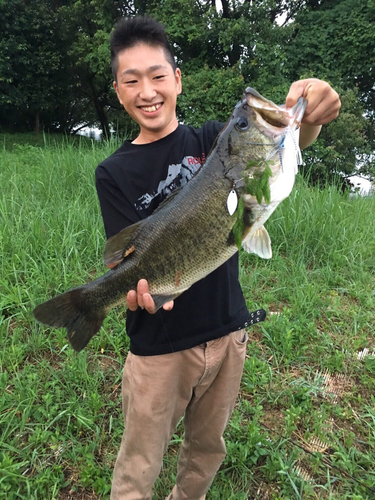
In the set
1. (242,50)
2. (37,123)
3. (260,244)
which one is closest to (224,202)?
(260,244)

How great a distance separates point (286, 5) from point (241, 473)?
17397 mm

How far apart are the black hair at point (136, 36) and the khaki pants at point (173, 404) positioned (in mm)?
1449

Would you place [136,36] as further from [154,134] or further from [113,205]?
[113,205]

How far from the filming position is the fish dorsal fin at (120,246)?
1.60 m

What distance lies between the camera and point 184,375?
1.74 m

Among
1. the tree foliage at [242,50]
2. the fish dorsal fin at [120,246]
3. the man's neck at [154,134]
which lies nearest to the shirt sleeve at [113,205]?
the fish dorsal fin at [120,246]

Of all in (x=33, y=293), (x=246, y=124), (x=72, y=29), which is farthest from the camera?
(x=72, y=29)

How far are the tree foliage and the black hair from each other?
8.12 m

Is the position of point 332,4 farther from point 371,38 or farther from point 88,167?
point 88,167

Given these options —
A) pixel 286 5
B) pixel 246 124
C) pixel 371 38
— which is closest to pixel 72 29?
pixel 286 5

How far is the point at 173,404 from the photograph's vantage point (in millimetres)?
1758

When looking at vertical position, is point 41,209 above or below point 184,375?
below

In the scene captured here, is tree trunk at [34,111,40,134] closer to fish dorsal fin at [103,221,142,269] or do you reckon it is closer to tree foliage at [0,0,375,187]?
tree foliage at [0,0,375,187]

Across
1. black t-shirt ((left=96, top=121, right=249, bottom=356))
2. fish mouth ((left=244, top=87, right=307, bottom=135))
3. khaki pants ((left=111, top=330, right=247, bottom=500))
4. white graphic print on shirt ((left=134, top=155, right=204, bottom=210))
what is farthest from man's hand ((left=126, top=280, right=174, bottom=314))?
fish mouth ((left=244, top=87, right=307, bottom=135))
